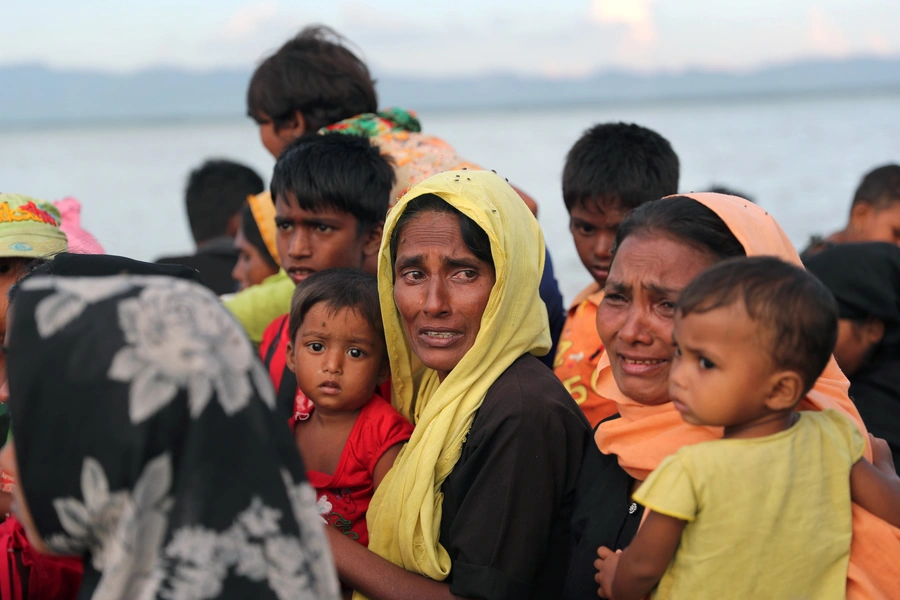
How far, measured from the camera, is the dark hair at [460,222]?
290cm

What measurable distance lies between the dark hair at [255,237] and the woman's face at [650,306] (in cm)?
338

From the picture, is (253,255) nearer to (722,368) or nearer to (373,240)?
(373,240)

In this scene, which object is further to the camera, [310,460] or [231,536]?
[310,460]

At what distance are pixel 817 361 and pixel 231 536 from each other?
1329 millimetres

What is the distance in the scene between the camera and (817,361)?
2.14m

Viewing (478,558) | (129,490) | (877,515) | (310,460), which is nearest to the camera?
(129,490)

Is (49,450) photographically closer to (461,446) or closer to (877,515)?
(461,446)

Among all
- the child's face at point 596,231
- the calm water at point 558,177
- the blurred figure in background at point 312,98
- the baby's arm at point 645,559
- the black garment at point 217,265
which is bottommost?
the calm water at point 558,177

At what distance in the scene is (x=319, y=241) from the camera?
412 cm

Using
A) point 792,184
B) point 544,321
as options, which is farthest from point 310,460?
point 792,184

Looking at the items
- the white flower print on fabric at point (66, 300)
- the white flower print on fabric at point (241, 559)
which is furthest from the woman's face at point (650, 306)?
the white flower print on fabric at point (66, 300)

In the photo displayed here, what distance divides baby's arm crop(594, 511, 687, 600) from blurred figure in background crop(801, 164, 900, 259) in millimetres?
4557

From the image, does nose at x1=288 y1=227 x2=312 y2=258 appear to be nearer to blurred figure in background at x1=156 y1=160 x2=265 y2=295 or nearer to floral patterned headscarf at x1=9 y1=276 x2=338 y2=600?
floral patterned headscarf at x1=9 y1=276 x2=338 y2=600

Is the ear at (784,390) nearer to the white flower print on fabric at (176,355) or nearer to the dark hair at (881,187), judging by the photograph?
the white flower print on fabric at (176,355)
